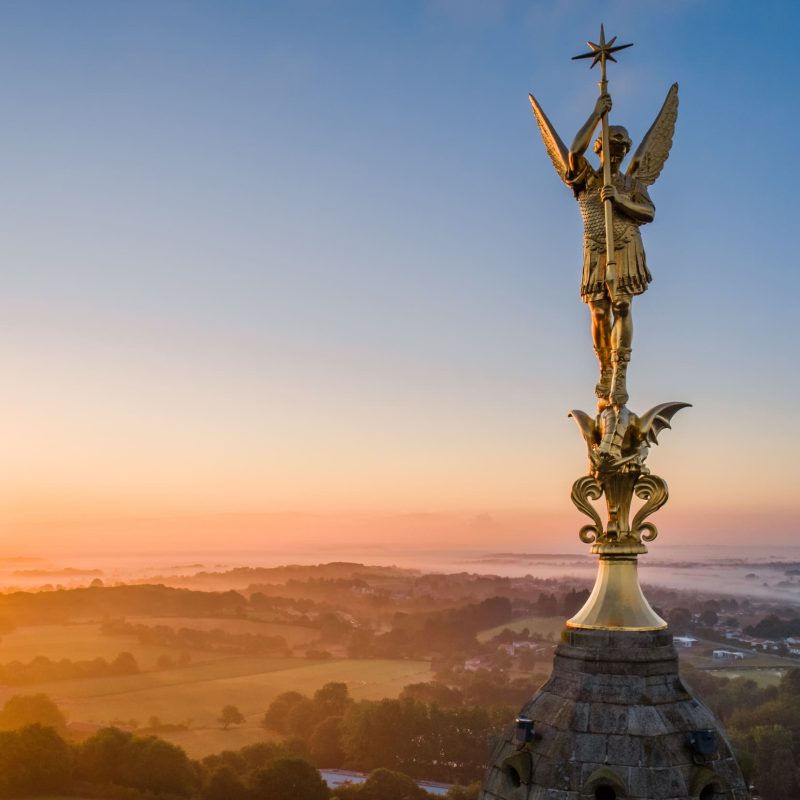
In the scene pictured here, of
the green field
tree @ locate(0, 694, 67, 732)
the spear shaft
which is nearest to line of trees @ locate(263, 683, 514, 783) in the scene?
the green field

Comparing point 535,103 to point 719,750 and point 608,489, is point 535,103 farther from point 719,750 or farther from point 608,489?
point 719,750

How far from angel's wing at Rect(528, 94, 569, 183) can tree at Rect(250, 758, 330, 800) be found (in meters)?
32.9

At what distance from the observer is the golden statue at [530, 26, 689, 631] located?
1190 cm

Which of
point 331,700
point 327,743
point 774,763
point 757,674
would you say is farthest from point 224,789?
point 757,674

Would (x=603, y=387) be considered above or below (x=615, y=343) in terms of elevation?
below

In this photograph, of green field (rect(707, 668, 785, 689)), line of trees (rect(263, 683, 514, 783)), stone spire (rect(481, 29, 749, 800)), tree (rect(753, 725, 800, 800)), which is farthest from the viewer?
line of trees (rect(263, 683, 514, 783))

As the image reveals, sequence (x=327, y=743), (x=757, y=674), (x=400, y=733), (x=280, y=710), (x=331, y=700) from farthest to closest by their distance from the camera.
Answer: (x=280, y=710)
(x=331, y=700)
(x=327, y=743)
(x=400, y=733)
(x=757, y=674)

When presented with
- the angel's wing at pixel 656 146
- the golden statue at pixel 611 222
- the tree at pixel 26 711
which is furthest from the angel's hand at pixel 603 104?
the tree at pixel 26 711

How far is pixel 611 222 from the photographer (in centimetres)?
1276

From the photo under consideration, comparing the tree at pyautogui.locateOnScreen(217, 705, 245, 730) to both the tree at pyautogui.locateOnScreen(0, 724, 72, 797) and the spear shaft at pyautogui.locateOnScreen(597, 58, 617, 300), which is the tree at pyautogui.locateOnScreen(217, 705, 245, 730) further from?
the spear shaft at pyautogui.locateOnScreen(597, 58, 617, 300)

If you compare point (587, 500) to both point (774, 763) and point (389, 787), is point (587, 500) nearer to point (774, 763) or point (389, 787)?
point (774, 763)

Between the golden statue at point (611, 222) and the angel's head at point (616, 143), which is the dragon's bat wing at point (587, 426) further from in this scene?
the angel's head at point (616, 143)

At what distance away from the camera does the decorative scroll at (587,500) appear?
40.2 feet

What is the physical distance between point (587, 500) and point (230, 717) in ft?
127
